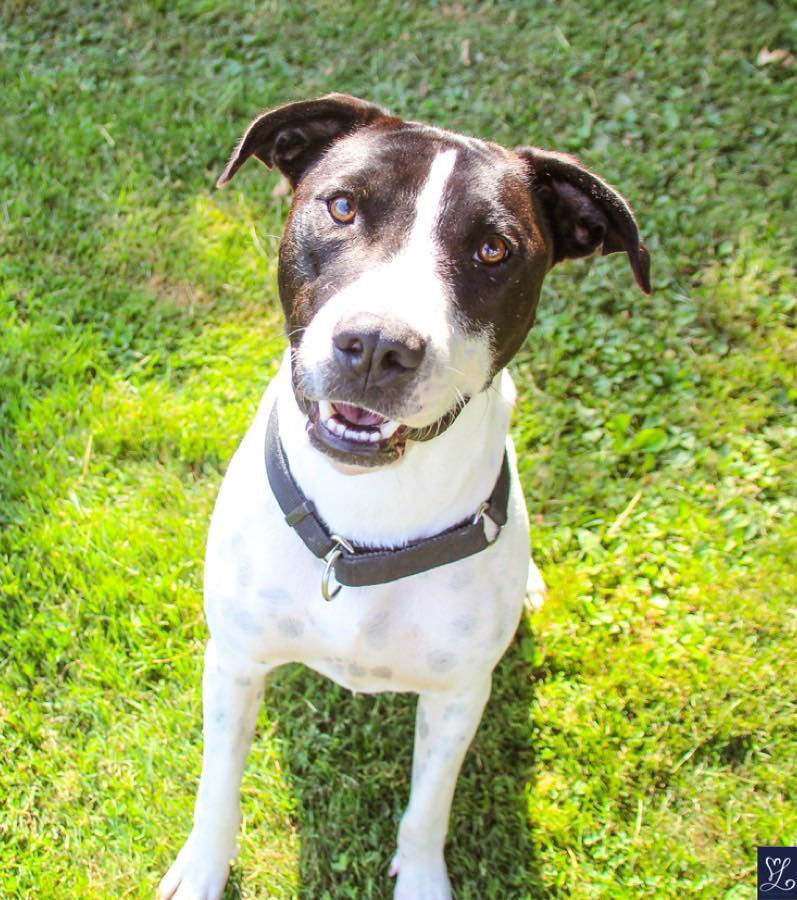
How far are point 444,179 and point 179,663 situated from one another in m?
2.06

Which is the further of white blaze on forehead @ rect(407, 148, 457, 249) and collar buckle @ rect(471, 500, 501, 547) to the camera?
collar buckle @ rect(471, 500, 501, 547)

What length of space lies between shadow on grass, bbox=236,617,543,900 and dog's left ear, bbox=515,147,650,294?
5.50 feet

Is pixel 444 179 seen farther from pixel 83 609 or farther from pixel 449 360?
pixel 83 609

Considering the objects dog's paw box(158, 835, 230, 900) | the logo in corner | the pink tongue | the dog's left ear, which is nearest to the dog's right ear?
the dog's left ear

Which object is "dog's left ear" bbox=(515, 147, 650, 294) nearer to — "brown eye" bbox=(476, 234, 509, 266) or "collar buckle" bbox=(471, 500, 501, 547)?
"brown eye" bbox=(476, 234, 509, 266)

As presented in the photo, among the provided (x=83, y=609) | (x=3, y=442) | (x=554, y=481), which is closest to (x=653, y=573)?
(x=554, y=481)

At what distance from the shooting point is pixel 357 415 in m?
2.57

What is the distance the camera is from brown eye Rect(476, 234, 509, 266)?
2.59 m

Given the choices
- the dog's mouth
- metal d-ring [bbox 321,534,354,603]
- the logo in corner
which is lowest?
the logo in corner

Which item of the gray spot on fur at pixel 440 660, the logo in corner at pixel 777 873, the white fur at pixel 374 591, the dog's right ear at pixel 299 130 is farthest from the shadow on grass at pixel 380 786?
the dog's right ear at pixel 299 130

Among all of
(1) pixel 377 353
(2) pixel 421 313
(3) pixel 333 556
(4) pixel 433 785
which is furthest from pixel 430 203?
(4) pixel 433 785

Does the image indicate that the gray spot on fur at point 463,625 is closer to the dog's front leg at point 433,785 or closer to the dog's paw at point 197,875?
the dog's front leg at point 433,785

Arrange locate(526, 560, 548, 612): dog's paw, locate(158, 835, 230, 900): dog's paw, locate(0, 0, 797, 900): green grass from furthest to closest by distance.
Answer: locate(526, 560, 548, 612): dog's paw
locate(0, 0, 797, 900): green grass
locate(158, 835, 230, 900): dog's paw

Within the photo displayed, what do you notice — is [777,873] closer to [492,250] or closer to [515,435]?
[515,435]
